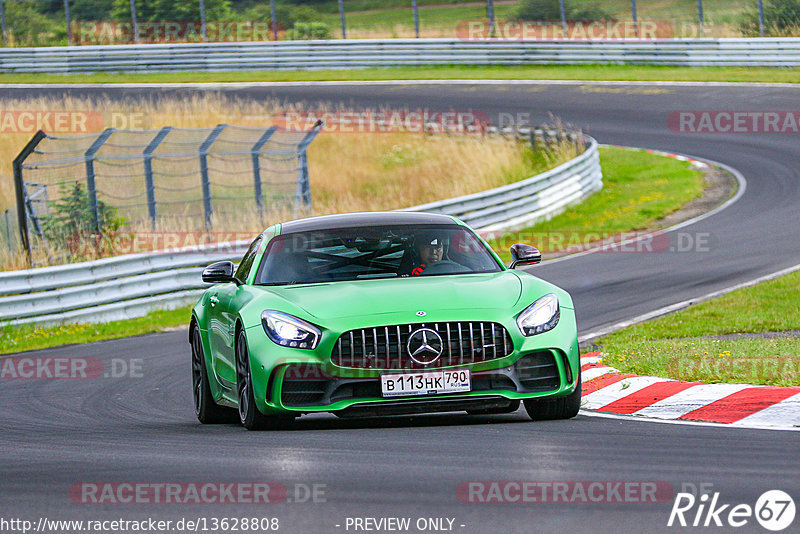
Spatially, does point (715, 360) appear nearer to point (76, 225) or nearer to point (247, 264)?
point (247, 264)

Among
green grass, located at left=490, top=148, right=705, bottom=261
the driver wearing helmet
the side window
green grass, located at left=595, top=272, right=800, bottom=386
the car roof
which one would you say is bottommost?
green grass, located at left=490, top=148, right=705, bottom=261

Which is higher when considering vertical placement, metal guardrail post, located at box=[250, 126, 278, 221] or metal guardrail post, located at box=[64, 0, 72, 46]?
metal guardrail post, located at box=[64, 0, 72, 46]

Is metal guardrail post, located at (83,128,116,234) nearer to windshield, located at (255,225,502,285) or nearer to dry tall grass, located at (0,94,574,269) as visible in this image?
dry tall grass, located at (0,94,574,269)

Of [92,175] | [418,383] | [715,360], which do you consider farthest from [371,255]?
[92,175]

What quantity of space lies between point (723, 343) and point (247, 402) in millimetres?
4761

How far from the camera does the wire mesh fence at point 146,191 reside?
1948cm

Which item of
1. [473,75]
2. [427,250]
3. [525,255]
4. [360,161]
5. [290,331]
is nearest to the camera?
[290,331]

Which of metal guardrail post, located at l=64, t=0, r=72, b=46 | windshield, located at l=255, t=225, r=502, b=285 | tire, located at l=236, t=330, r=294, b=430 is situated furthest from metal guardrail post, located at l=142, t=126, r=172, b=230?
metal guardrail post, located at l=64, t=0, r=72, b=46

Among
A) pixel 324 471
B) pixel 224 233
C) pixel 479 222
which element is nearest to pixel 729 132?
pixel 479 222

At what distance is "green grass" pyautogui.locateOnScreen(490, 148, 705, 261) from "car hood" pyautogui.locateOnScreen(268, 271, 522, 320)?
1207 centimetres

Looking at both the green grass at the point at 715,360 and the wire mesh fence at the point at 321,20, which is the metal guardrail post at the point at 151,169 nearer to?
the green grass at the point at 715,360

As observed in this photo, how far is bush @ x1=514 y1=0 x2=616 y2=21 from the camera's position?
3903 centimetres

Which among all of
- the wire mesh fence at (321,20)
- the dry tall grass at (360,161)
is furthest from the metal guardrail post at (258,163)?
the wire mesh fence at (321,20)

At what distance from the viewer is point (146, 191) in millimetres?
22922
